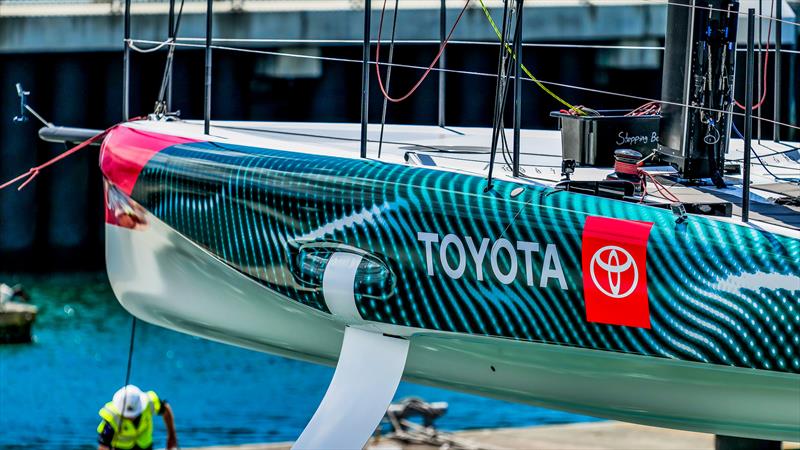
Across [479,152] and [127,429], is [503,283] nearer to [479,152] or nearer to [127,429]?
[479,152]

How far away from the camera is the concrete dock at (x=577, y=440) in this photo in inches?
407

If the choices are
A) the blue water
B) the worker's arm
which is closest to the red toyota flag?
the worker's arm

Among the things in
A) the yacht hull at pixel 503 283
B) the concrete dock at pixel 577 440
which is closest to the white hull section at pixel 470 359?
the yacht hull at pixel 503 283

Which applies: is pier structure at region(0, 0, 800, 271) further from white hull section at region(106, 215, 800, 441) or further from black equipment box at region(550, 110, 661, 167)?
black equipment box at region(550, 110, 661, 167)

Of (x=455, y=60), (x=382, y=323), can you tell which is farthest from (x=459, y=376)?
Result: (x=455, y=60)

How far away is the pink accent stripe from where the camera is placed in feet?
20.8

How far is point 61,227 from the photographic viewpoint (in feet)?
54.6

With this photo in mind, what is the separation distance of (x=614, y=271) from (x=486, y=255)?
1.75 feet

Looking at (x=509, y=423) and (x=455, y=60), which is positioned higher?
(x=455, y=60)

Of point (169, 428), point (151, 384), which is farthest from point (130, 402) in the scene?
point (151, 384)

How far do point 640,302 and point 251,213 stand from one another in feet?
6.22

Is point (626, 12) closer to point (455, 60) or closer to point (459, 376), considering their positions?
point (455, 60)

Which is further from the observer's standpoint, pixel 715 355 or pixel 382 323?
pixel 382 323

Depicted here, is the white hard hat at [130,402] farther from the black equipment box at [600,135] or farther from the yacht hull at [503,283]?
the black equipment box at [600,135]
